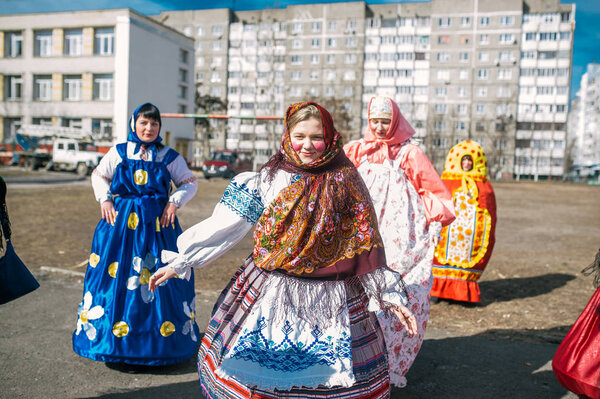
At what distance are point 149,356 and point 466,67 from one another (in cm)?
6966

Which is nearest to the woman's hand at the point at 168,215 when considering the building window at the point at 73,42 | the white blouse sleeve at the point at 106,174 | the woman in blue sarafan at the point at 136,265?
the woman in blue sarafan at the point at 136,265

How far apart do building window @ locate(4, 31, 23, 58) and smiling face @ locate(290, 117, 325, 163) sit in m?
47.0

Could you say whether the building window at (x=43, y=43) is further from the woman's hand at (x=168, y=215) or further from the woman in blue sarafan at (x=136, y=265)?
the woman's hand at (x=168, y=215)

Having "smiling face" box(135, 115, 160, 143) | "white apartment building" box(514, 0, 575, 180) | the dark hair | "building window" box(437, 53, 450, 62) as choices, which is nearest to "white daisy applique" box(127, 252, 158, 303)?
"smiling face" box(135, 115, 160, 143)

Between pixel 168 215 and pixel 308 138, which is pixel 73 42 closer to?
pixel 168 215

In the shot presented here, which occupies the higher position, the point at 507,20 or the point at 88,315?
the point at 507,20

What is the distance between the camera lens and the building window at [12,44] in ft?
138

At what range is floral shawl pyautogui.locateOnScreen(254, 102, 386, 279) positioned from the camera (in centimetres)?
244

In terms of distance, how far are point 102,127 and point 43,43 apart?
9088 millimetres

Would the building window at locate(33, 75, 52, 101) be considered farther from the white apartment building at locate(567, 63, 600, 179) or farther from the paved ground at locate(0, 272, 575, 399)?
the white apartment building at locate(567, 63, 600, 179)

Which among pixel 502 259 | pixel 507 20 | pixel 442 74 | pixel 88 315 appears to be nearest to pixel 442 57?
pixel 442 74

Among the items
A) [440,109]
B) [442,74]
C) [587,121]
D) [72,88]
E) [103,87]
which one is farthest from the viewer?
[587,121]

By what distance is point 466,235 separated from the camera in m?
6.34

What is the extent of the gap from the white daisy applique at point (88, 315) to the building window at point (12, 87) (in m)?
45.0
